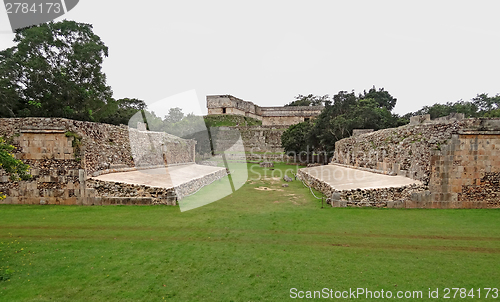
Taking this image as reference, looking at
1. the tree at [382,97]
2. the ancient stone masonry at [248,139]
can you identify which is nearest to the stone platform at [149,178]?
the ancient stone masonry at [248,139]

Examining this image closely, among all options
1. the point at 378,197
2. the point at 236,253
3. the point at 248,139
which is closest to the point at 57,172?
the point at 236,253

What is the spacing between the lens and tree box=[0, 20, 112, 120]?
17531mm

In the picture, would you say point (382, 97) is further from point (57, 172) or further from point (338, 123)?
point (57, 172)

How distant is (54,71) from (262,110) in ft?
139

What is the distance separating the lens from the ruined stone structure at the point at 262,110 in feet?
169

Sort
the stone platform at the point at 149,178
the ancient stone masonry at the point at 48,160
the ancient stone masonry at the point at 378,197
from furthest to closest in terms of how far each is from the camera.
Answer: the stone platform at the point at 149,178, the ancient stone masonry at the point at 48,160, the ancient stone masonry at the point at 378,197

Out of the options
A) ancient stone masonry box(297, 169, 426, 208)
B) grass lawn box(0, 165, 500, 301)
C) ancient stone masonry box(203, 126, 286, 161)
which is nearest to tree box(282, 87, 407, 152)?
ancient stone masonry box(203, 126, 286, 161)

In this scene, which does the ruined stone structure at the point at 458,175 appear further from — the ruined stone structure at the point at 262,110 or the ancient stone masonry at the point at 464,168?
the ruined stone structure at the point at 262,110

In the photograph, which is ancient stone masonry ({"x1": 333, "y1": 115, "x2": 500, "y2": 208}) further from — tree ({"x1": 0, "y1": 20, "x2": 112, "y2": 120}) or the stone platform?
tree ({"x1": 0, "y1": 20, "x2": 112, "y2": 120})

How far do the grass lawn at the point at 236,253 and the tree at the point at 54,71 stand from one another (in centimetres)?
1227

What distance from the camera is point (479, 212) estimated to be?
8.35m

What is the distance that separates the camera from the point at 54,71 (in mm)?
18609

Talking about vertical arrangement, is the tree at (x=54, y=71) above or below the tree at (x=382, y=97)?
below

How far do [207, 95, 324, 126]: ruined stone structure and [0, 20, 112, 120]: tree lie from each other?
100 feet
